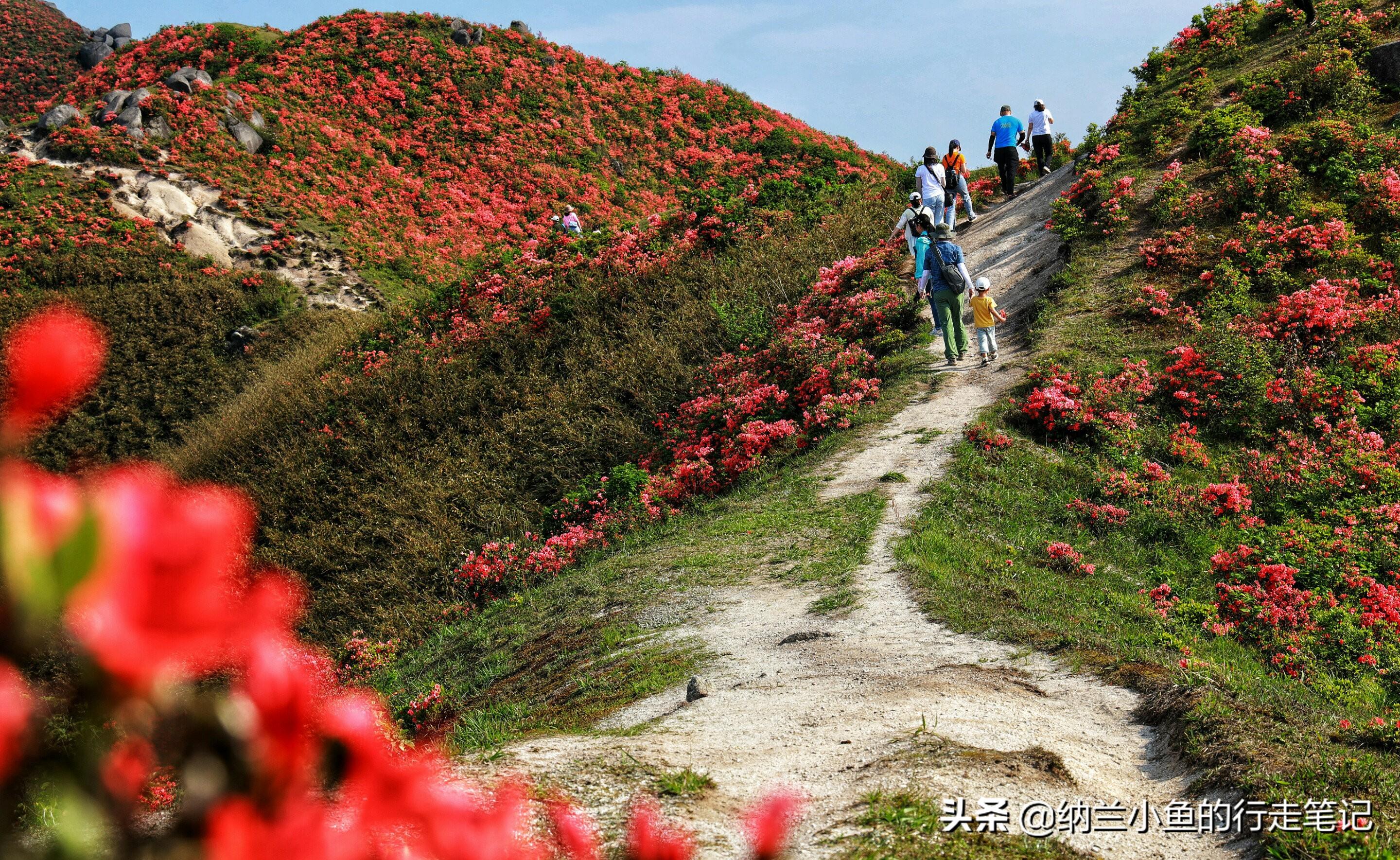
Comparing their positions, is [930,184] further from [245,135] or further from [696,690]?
[245,135]

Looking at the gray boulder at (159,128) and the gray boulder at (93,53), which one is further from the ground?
the gray boulder at (93,53)

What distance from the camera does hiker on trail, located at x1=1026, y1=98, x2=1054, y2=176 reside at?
858 inches

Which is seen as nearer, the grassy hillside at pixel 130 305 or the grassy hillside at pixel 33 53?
the grassy hillside at pixel 130 305

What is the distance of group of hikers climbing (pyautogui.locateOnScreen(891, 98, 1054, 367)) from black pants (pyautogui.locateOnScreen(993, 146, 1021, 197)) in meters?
0.02

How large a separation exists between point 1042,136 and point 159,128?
26.9 meters

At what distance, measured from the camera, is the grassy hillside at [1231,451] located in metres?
5.86

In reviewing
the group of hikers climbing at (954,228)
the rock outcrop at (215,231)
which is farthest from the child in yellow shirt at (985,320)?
the rock outcrop at (215,231)

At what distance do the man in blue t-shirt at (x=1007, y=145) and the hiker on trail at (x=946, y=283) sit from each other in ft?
28.9

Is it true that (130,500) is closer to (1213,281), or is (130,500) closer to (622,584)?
(622,584)

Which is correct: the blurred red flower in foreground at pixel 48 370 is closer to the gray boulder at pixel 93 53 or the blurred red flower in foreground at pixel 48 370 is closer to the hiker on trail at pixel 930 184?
the hiker on trail at pixel 930 184

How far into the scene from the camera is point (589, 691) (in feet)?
24.2

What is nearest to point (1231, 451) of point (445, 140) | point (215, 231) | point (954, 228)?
point (954, 228)

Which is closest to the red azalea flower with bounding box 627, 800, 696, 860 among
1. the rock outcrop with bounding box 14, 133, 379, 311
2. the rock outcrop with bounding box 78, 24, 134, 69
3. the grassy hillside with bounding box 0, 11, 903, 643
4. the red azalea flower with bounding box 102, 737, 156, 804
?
the red azalea flower with bounding box 102, 737, 156, 804

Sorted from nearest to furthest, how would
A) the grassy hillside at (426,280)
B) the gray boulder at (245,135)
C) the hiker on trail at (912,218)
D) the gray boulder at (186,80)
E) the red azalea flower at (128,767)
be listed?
1. the red azalea flower at (128,767)
2. the hiker on trail at (912,218)
3. the grassy hillside at (426,280)
4. the gray boulder at (245,135)
5. the gray boulder at (186,80)
